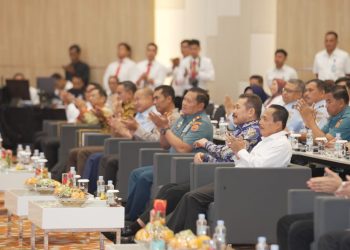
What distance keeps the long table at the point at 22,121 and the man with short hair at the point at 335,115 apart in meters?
8.41

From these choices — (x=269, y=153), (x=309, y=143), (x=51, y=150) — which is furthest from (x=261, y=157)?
(x=51, y=150)

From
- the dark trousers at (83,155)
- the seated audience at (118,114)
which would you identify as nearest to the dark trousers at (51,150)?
the seated audience at (118,114)

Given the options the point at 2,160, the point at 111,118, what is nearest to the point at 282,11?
the point at 111,118

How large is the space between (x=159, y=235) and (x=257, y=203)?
1980 millimetres

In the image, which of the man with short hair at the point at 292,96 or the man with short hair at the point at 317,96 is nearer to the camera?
the man with short hair at the point at 317,96

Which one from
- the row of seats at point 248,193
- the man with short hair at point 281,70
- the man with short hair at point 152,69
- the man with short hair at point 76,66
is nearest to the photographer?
the row of seats at point 248,193

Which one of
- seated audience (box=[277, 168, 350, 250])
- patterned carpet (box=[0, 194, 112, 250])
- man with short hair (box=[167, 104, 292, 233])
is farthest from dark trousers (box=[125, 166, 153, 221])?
seated audience (box=[277, 168, 350, 250])

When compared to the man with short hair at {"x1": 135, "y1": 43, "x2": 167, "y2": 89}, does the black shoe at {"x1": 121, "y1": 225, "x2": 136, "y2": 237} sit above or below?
below

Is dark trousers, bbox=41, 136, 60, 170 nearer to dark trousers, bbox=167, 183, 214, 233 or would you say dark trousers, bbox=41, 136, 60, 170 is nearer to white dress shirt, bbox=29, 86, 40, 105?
white dress shirt, bbox=29, 86, 40, 105

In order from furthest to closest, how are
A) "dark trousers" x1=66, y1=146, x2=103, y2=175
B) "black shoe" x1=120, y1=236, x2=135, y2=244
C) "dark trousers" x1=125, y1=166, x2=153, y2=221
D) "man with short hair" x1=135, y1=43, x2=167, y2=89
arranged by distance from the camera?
1. "man with short hair" x1=135, y1=43, x2=167, y2=89
2. "dark trousers" x1=66, y1=146, x2=103, y2=175
3. "dark trousers" x1=125, y1=166, x2=153, y2=221
4. "black shoe" x1=120, y1=236, x2=135, y2=244

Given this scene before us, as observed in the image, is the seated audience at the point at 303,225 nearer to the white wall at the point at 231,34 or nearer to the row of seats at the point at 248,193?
the row of seats at the point at 248,193

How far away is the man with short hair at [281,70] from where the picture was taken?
15.6 meters

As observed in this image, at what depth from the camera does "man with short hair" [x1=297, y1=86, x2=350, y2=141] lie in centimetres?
899

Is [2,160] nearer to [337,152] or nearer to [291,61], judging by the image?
[337,152]
